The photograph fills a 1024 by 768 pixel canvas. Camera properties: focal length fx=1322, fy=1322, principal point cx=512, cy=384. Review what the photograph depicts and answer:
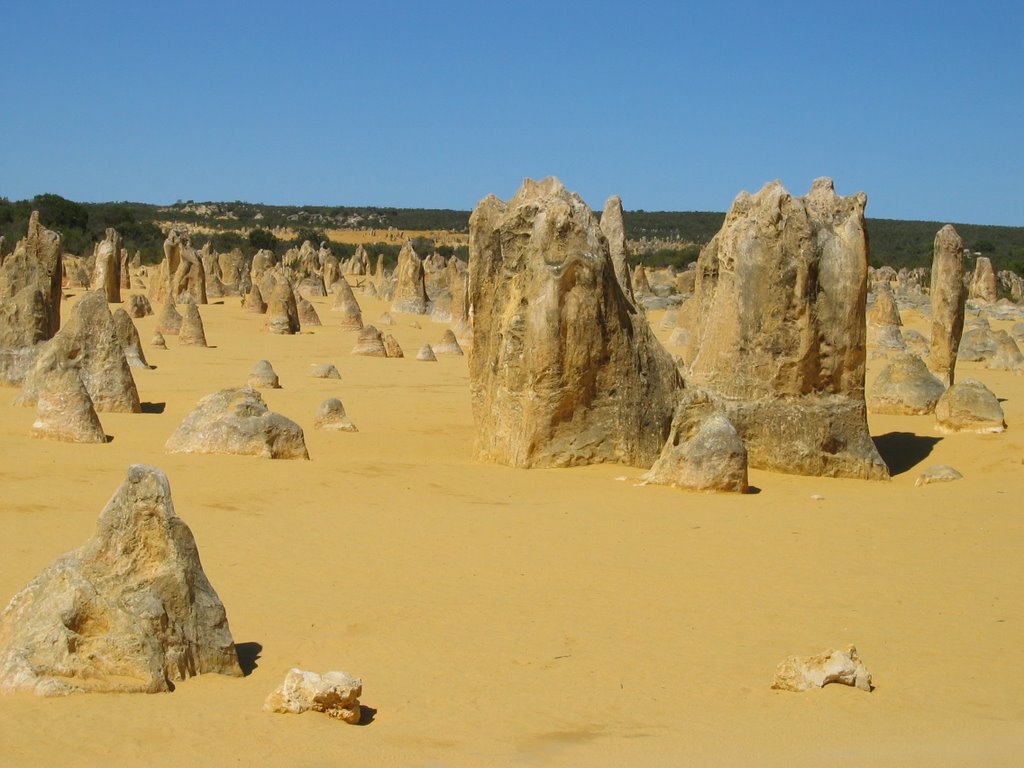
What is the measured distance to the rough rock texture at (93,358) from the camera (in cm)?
1412

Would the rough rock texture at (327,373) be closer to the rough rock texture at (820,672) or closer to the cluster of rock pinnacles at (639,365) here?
the cluster of rock pinnacles at (639,365)

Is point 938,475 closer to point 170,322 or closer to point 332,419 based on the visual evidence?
point 332,419

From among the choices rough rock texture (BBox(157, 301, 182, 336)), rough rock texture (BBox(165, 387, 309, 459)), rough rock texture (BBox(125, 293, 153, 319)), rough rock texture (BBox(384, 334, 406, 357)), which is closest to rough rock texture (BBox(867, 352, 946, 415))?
rough rock texture (BBox(165, 387, 309, 459))

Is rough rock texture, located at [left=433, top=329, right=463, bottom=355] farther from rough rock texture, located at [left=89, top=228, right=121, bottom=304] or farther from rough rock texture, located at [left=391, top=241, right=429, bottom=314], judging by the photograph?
rough rock texture, located at [left=391, top=241, right=429, bottom=314]

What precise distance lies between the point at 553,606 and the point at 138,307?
80.0 ft

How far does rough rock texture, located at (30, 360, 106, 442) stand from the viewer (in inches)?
464

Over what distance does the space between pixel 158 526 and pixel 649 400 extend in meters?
6.97

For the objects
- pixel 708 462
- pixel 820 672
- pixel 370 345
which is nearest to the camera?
pixel 820 672

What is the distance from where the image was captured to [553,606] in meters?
6.98

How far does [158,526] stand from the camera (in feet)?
17.8

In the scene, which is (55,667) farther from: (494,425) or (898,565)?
(494,425)

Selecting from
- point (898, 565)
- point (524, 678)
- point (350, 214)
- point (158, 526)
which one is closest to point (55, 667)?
point (158, 526)

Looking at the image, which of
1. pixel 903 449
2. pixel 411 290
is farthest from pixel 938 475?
pixel 411 290

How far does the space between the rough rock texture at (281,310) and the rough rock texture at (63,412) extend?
16118mm
